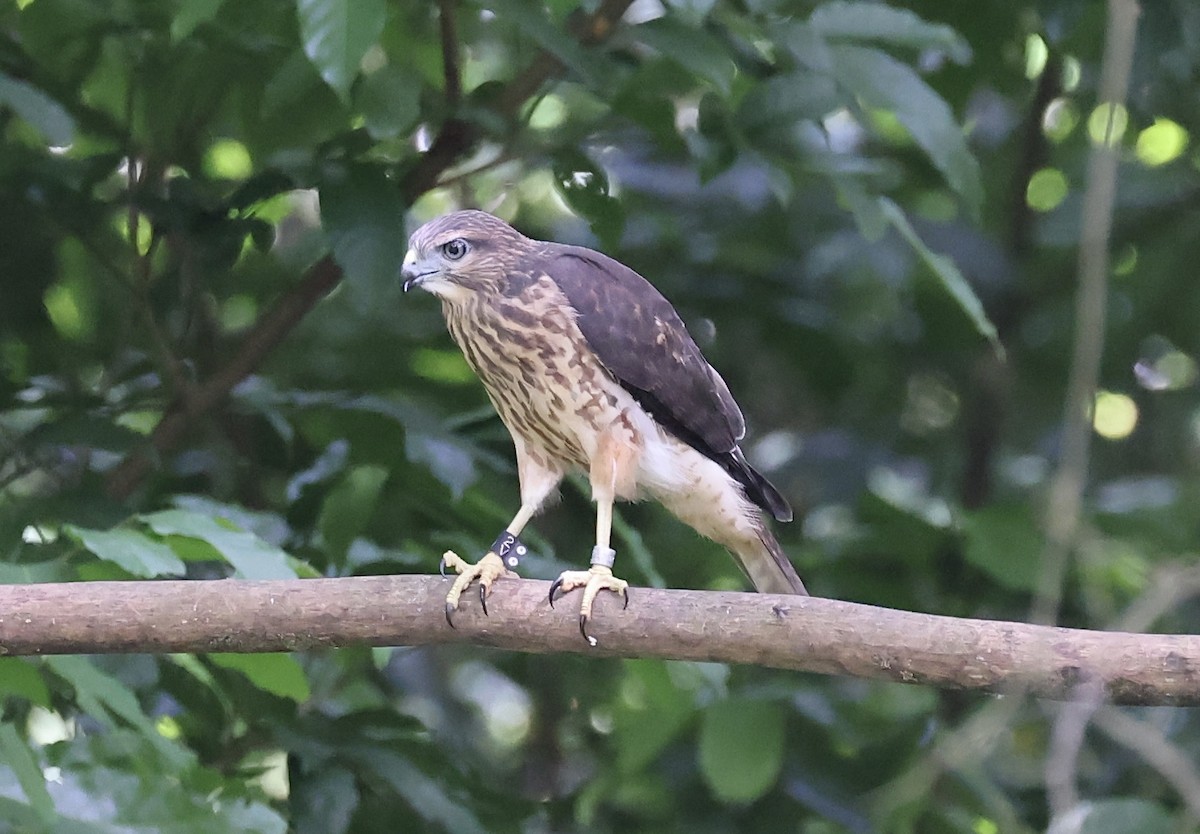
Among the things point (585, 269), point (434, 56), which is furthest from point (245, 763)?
point (434, 56)

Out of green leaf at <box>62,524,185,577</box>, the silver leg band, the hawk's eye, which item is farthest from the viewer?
the hawk's eye

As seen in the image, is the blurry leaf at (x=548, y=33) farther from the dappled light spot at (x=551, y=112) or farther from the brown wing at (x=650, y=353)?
the dappled light spot at (x=551, y=112)

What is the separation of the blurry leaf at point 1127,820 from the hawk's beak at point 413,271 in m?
1.97

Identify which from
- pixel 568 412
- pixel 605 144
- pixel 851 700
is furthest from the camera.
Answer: pixel 851 700

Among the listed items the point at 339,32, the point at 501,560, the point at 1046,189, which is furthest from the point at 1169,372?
the point at 339,32

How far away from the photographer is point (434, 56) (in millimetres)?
4594

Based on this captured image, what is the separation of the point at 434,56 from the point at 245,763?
2179 millimetres

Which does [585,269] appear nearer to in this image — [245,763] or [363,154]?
[363,154]

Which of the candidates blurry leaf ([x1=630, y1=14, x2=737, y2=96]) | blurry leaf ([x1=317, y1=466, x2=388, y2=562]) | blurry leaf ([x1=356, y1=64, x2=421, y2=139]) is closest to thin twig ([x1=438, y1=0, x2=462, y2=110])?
blurry leaf ([x1=356, y1=64, x2=421, y2=139])

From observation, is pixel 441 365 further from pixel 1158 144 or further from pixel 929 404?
pixel 1158 144

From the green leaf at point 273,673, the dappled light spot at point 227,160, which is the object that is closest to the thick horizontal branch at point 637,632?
the green leaf at point 273,673

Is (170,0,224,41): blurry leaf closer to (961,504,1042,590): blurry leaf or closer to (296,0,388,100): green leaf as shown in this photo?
(296,0,388,100): green leaf

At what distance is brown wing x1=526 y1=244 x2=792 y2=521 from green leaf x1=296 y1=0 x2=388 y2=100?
832 millimetres

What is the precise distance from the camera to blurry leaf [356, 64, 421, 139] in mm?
3240
